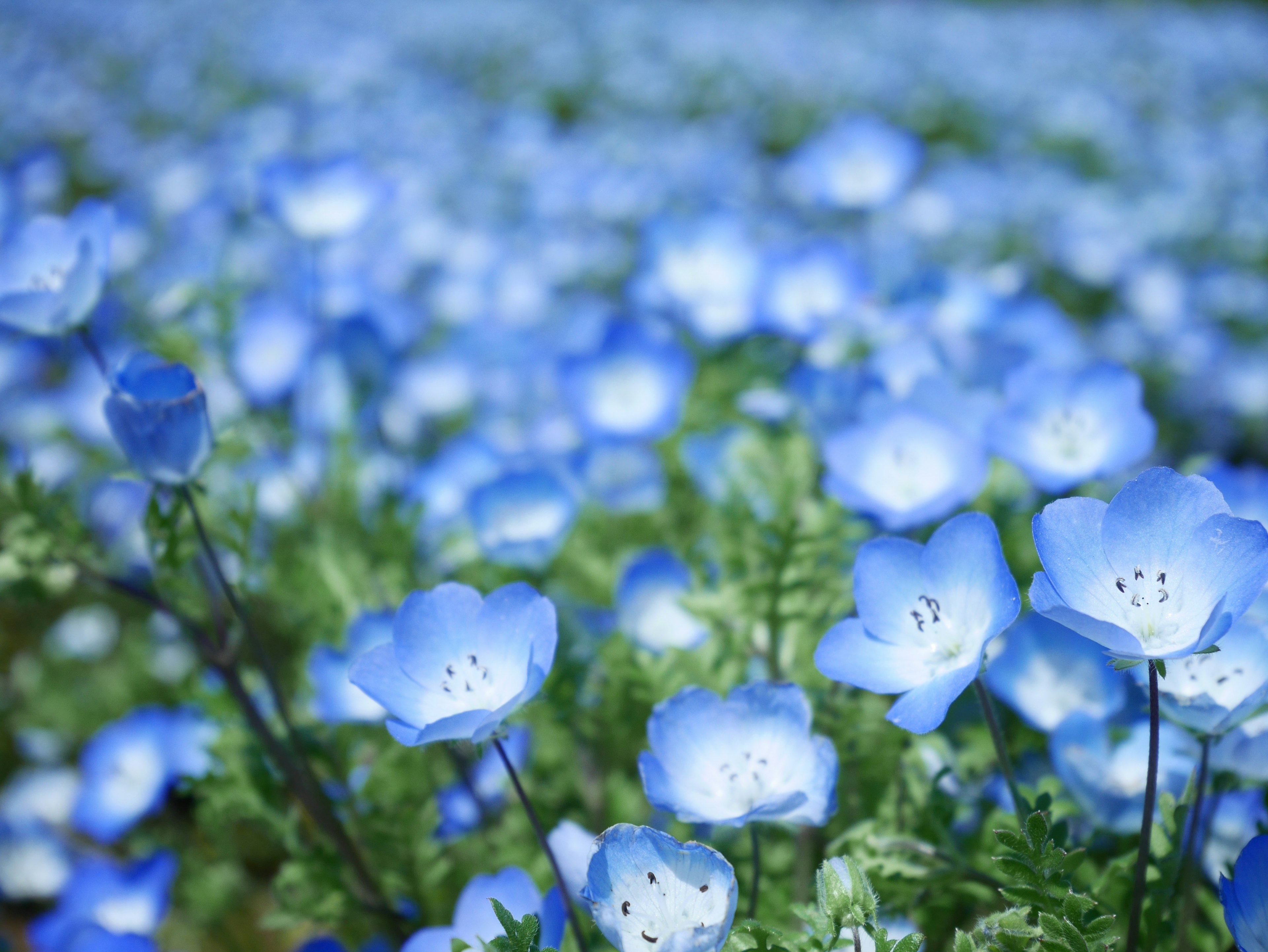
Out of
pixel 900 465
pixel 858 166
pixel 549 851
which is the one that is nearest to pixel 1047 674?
pixel 900 465

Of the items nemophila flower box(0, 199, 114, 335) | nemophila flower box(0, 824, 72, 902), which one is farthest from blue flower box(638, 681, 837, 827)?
nemophila flower box(0, 824, 72, 902)

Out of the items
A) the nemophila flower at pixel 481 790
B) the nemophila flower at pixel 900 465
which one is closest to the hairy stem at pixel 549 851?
the nemophila flower at pixel 481 790

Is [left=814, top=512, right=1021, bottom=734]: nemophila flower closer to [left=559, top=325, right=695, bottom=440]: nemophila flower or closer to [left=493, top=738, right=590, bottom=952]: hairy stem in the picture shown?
[left=493, top=738, right=590, bottom=952]: hairy stem

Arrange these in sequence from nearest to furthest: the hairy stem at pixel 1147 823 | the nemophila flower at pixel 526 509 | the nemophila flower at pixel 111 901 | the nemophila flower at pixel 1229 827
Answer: the hairy stem at pixel 1147 823 < the nemophila flower at pixel 1229 827 < the nemophila flower at pixel 111 901 < the nemophila flower at pixel 526 509

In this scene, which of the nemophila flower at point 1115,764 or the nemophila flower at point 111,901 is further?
the nemophila flower at point 111,901

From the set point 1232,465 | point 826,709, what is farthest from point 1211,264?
point 826,709

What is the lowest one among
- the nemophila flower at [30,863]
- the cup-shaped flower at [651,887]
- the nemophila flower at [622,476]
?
the nemophila flower at [30,863]

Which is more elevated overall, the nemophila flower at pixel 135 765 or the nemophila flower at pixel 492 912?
the nemophila flower at pixel 492 912

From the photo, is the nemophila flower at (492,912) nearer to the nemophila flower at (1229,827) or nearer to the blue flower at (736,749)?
the blue flower at (736,749)

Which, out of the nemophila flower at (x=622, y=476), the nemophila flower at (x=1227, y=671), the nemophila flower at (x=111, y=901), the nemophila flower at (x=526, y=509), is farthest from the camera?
the nemophila flower at (x=622, y=476)
